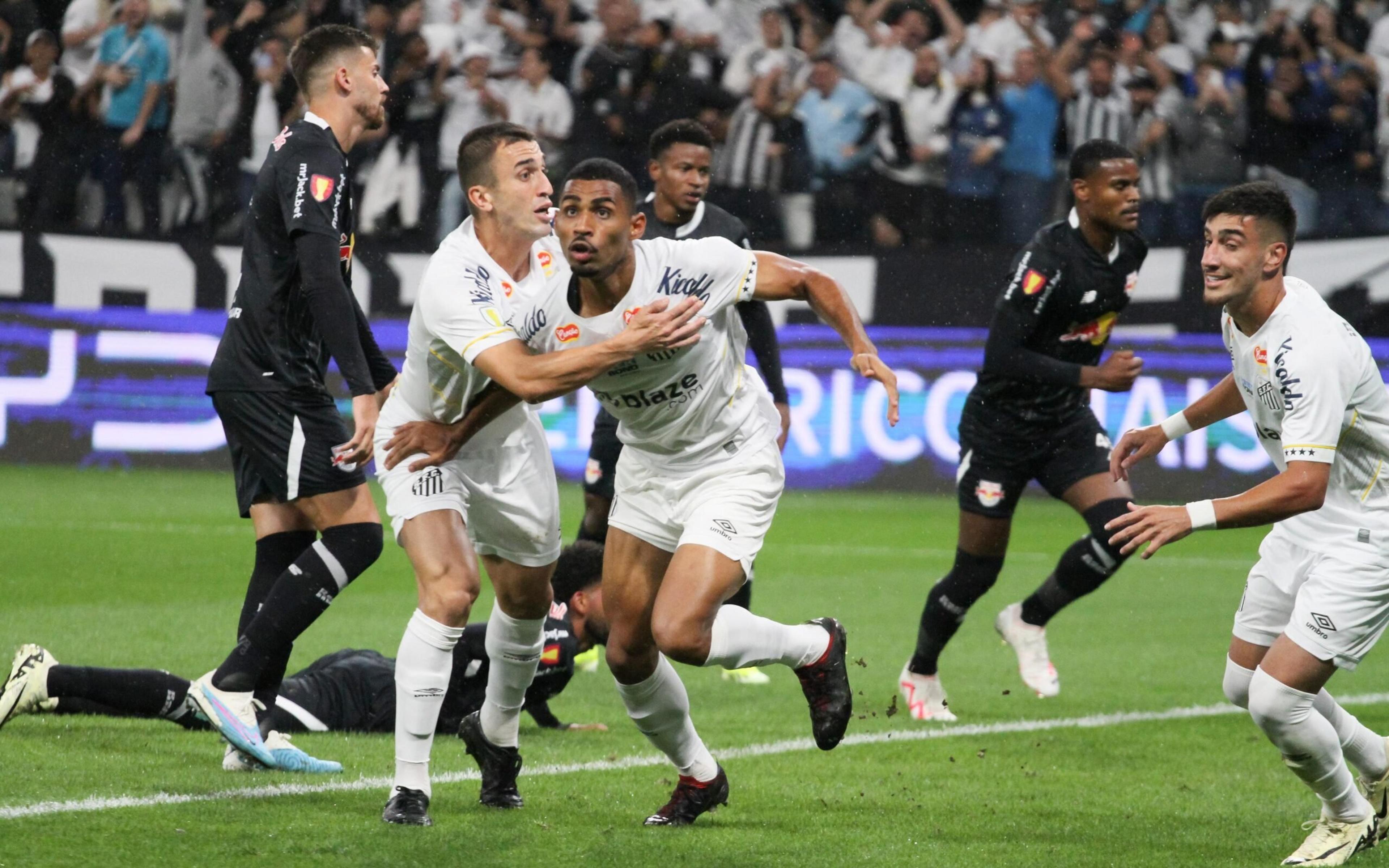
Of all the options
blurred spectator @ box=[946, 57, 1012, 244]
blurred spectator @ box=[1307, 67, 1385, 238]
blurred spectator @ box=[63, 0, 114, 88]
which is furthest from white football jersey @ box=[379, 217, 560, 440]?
blurred spectator @ box=[63, 0, 114, 88]

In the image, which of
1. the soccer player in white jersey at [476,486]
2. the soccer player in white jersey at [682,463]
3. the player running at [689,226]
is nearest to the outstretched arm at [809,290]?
the soccer player in white jersey at [682,463]

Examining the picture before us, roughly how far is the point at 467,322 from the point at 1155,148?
1213cm

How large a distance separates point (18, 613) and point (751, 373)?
15.9 feet

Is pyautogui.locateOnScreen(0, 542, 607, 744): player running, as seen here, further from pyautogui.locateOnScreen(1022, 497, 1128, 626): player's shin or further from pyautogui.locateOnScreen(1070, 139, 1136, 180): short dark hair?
pyautogui.locateOnScreen(1070, 139, 1136, 180): short dark hair

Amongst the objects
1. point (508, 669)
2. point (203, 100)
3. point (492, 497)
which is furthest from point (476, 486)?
point (203, 100)

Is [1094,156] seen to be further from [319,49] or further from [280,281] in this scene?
[280,281]

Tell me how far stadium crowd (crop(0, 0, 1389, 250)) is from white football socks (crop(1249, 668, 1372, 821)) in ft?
34.9

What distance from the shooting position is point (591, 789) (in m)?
5.17

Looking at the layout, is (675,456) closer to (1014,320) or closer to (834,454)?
(1014,320)

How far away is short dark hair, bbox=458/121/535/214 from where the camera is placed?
4.98m

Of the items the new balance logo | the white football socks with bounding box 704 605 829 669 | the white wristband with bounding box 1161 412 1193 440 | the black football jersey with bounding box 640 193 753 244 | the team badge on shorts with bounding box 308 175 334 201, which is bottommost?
the white football socks with bounding box 704 605 829 669

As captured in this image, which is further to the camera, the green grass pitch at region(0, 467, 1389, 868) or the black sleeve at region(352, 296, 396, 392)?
the black sleeve at region(352, 296, 396, 392)

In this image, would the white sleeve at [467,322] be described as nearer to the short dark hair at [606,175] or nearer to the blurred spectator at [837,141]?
the short dark hair at [606,175]

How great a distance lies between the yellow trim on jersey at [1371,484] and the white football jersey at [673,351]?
5.67 feet
